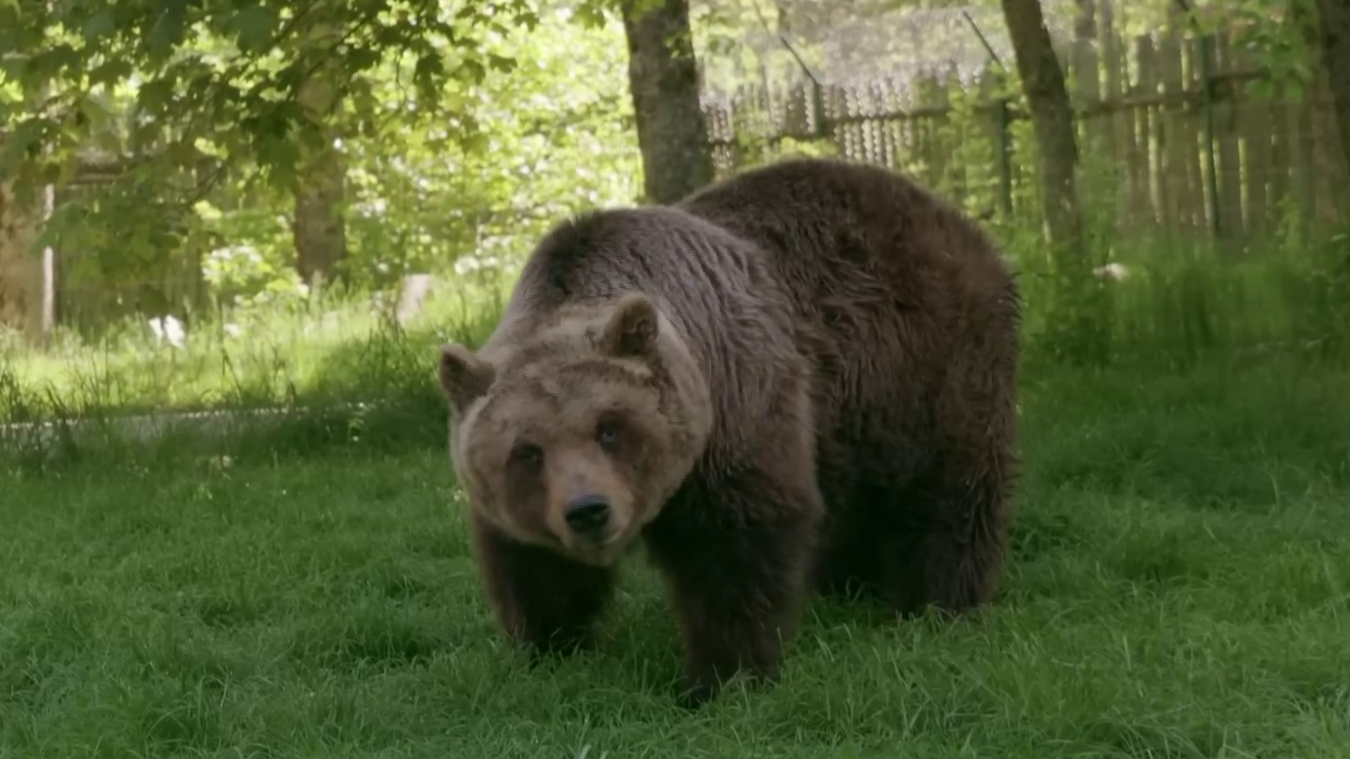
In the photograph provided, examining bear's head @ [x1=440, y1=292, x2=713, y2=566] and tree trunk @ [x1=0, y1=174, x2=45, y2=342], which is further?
tree trunk @ [x1=0, y1=174, x2=45, y2=342]

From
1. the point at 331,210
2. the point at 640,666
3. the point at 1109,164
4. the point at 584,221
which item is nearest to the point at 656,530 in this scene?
the point at 640,666

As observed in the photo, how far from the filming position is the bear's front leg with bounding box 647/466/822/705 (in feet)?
14.9

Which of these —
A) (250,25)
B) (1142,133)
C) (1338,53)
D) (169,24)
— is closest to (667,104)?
(250,25)

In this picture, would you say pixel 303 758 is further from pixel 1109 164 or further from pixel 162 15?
pixel 1109 164

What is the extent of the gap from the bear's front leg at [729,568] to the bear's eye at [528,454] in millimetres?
517

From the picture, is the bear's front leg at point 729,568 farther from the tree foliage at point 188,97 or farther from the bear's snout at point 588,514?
the tree foliage at point 188,97

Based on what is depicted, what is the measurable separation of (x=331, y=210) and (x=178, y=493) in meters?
9.74

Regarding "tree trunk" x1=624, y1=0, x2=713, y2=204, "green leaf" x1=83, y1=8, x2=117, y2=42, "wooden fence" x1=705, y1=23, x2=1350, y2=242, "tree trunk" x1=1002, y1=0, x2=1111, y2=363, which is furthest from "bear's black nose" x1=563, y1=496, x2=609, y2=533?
"wooden fence" x1=705, y1=23, x2=1350, y2=242

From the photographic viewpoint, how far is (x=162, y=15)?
6.32 meters

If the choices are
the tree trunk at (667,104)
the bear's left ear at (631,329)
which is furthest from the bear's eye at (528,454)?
the tree trunk at (667,104)

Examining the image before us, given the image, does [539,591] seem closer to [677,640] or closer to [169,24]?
[677,640]

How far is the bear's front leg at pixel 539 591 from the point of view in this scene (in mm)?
4680

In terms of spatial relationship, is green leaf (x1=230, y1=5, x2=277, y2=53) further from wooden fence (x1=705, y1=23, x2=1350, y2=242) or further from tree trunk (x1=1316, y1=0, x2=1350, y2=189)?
wooden fence (x1=705, y1=23, x2=1350, y2=242)

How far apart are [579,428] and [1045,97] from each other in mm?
6869
